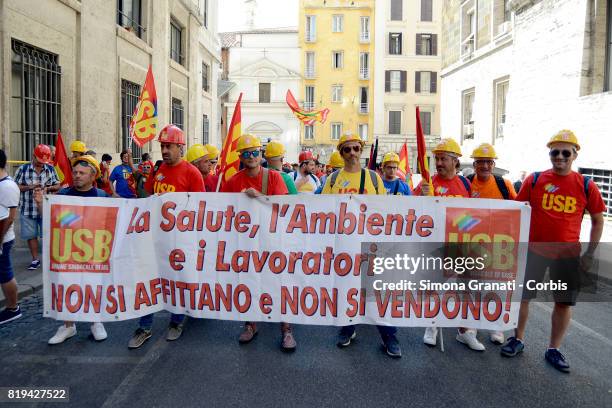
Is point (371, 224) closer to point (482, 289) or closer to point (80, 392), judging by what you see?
point (482, 289)

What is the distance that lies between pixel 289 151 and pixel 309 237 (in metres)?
41.4

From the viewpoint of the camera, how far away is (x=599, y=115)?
12664 millimetres

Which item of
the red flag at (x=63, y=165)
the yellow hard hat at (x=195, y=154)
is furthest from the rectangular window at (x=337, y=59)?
the red flag at (x=63, y=165)

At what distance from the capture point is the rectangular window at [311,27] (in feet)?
155

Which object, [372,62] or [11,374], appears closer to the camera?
[11,374]

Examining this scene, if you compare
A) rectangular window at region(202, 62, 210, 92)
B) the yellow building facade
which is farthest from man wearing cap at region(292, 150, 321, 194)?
the yellow building facade

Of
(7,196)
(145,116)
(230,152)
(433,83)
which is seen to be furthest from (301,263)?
(433,83)

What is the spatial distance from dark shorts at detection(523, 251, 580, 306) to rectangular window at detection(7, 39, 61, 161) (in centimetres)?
844

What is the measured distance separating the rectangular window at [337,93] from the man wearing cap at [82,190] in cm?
4345

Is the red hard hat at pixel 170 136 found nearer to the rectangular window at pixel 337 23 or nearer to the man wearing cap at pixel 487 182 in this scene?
the man wearing cap at pixel 487 182

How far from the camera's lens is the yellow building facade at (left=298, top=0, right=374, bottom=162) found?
4672 cm

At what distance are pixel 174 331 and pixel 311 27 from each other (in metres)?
46.1

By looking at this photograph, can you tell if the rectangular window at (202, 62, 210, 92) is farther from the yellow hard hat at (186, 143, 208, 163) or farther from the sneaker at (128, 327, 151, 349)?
the sneaker at (128, 327, 151, 349)

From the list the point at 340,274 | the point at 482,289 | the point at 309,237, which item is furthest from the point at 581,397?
the point at 309,237
